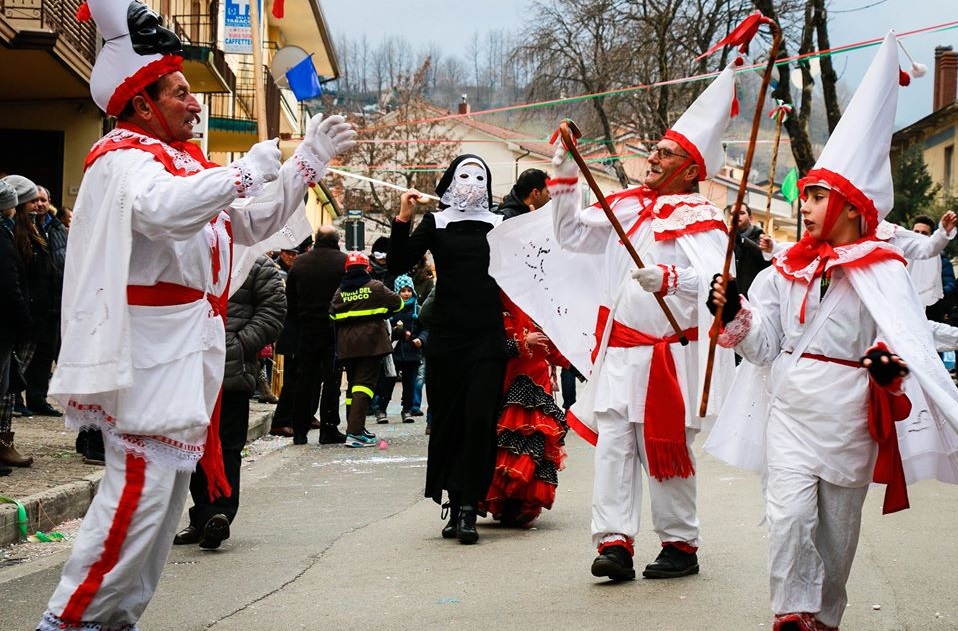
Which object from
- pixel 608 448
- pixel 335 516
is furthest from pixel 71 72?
pixel 608 448

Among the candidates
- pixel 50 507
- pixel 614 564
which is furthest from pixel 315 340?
pixel 614 564

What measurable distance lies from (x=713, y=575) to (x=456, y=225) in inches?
106

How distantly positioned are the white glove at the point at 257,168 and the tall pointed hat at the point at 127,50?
52 cm

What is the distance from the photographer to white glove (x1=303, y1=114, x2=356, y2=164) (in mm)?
5086

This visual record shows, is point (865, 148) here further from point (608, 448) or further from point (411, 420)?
point (411, 420)

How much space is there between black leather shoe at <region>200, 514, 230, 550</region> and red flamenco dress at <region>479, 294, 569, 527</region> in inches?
61.8

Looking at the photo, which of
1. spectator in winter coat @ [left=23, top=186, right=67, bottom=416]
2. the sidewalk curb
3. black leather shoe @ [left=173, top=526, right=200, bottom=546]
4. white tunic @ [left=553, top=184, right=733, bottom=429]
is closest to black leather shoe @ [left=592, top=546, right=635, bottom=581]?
white tunic @ [left=553, top=184, right=733, bottom=429]

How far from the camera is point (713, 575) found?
671 centimetres

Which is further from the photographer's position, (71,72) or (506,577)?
(71,72)

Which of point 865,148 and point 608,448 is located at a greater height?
point 865,148

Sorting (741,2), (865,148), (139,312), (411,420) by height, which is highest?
(741,2)

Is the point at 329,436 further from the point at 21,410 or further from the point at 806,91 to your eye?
the point at 806,91

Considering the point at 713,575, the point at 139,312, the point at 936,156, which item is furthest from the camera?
the point at 936,156

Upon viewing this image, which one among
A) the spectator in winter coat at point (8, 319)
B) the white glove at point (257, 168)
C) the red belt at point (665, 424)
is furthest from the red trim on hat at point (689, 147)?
the spectator in winter coat at point (8, 319)
